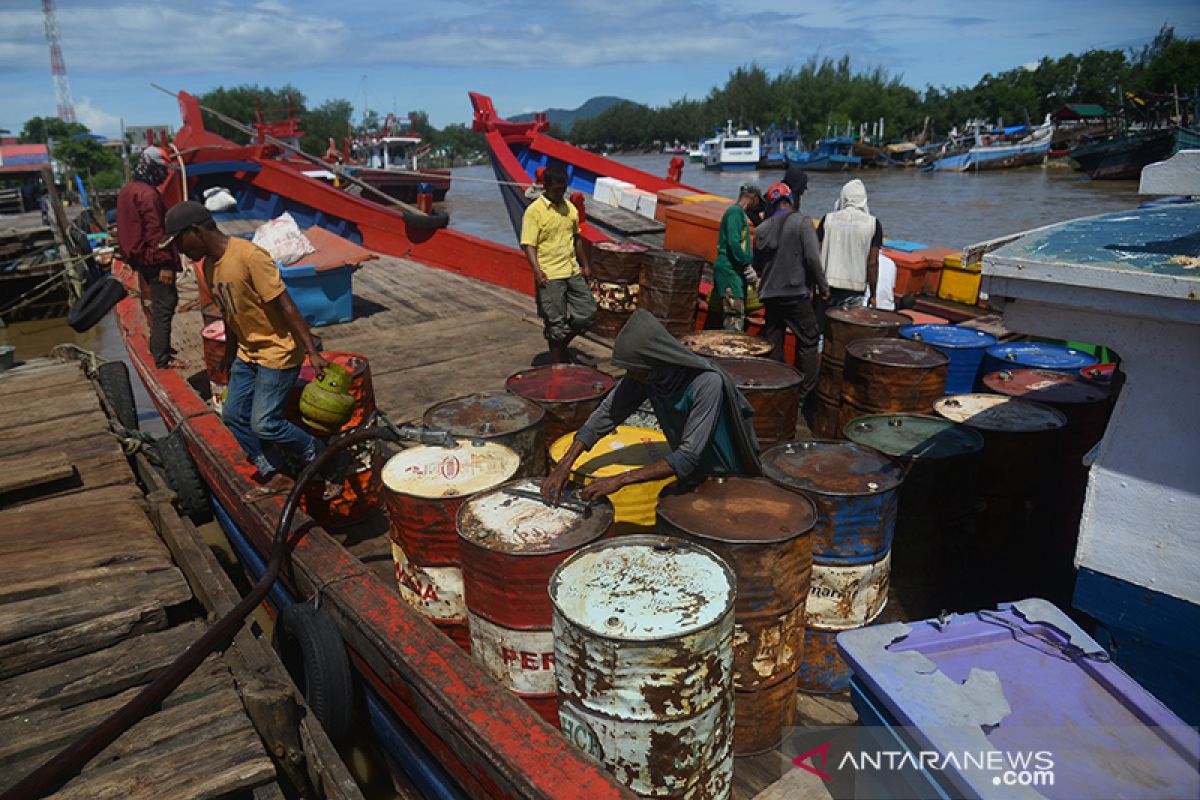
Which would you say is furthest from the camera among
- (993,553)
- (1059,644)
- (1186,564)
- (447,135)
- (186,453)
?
(447,135)

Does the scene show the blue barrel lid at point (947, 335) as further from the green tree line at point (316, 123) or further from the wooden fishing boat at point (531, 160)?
the green tree line at point (316, 123)

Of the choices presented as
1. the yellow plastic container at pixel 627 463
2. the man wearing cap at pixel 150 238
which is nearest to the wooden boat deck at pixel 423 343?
the man wearing cap at pixel 150 238

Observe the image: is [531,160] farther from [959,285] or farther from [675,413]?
[675,413]

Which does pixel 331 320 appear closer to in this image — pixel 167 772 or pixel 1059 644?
pixel 167 772

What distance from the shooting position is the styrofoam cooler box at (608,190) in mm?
12883

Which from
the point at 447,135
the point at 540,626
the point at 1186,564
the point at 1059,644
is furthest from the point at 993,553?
the point at 447,135

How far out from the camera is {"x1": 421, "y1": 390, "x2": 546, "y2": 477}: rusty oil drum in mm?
4000

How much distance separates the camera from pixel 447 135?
11744cm

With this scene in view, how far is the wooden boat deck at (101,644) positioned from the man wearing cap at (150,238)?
2.21m

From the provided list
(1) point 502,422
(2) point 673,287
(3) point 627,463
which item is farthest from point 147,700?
(2) point 673,287

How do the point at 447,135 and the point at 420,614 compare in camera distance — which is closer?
the point at 420,614

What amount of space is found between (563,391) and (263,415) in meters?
1.83

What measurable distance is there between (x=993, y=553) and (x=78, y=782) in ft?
14.1

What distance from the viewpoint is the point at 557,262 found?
6.57 m
